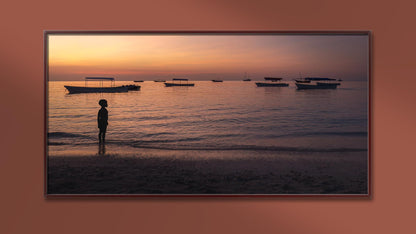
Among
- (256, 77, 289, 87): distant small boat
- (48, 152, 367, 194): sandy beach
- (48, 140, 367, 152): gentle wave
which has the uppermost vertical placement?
(256, 77, 289, 87): distant small boat

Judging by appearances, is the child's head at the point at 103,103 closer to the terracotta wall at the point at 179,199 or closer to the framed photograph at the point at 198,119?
the framed photograph at the point at 198,119

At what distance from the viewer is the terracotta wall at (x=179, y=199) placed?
2533mm

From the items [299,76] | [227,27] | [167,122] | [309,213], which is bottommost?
[309,213]

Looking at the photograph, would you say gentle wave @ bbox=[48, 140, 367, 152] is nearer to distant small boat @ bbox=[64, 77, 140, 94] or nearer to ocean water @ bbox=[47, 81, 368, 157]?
ocean water @ bbox=[47, 81, 368, 157]

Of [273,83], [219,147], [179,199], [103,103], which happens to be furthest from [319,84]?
[103,103]

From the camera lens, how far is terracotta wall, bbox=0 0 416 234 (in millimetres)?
2533

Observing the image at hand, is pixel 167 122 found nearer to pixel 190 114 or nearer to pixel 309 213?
pixel 190 114

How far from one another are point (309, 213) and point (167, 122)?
130cm

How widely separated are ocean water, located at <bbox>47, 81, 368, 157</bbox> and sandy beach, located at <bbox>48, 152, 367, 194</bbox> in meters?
0.07

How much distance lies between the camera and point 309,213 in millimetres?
2533

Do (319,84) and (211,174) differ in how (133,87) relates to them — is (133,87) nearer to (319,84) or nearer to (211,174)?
(211,174)

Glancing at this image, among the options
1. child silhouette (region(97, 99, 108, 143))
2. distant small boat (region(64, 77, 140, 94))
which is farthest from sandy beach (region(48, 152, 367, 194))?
distant small boat (region(64, 77, 140, 94))

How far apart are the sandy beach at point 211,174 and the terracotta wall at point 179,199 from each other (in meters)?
0.10
